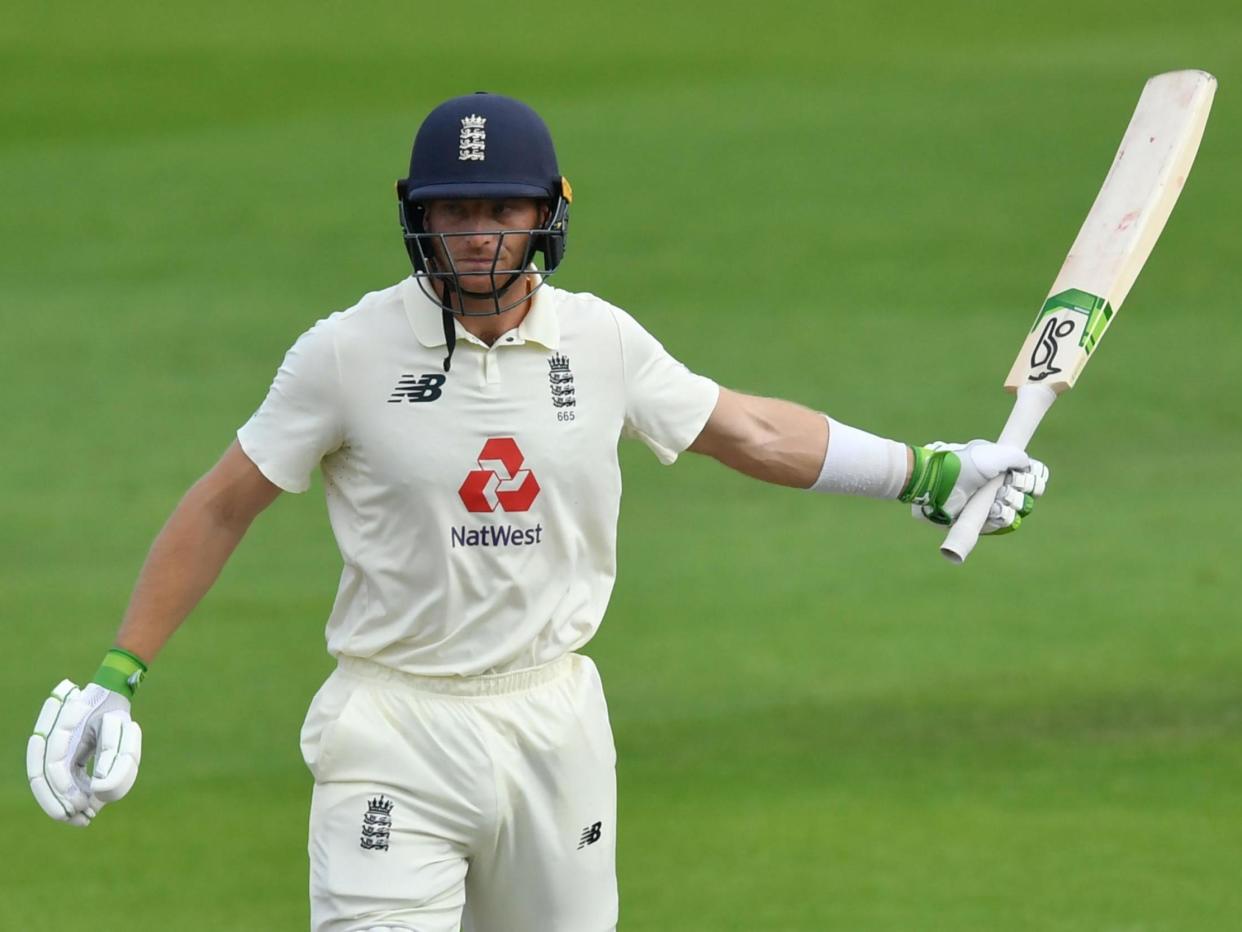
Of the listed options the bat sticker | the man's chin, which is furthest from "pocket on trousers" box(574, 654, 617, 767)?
the bat sticker

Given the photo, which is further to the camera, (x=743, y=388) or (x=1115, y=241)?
(x=743, y=388)

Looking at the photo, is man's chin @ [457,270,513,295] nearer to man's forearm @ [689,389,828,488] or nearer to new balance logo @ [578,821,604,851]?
man's forearm @ [689,389,828,488]

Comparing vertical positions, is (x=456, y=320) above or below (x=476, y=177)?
below

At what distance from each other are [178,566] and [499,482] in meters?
0.64

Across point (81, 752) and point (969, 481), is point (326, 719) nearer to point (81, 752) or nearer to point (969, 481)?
point (81, 752)

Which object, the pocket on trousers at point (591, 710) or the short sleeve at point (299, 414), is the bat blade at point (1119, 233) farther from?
the short sleeve at point (299, 414)

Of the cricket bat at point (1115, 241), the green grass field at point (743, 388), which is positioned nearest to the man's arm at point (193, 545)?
the cricket bat at point (1115, 241)

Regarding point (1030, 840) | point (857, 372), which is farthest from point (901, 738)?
point (857, 372)

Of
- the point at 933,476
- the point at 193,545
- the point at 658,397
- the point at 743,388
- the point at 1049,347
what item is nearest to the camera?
the point at 193,545

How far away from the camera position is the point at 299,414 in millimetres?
4387

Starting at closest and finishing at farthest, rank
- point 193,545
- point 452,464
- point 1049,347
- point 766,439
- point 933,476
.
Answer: point 452,464
point 193,545
point 766,439
point 933,476
point 1049,347

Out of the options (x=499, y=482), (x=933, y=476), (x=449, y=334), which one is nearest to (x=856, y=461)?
(x=933, y=476)

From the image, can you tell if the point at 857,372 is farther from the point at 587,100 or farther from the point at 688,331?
the point at 587,100

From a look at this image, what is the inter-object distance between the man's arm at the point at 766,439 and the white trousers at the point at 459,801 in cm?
52
